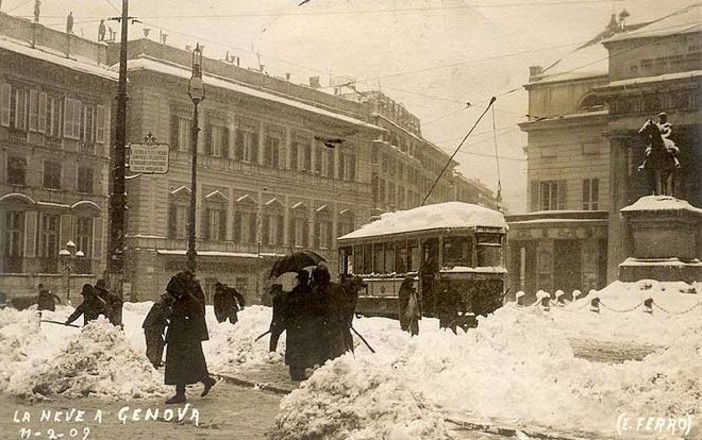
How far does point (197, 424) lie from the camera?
22.9ft

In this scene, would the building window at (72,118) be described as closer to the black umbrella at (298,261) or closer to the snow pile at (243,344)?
the snow pile at (243,344)

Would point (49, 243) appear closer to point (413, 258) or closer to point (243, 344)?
point (243, 344)

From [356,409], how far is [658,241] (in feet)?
24.1

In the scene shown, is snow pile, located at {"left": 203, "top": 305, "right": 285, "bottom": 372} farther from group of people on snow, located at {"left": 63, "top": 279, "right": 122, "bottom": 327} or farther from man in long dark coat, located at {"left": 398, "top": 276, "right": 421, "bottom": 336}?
man in long dark coat, located at {"left": 398, "top": 276, "right": 421, "bottom": 336}

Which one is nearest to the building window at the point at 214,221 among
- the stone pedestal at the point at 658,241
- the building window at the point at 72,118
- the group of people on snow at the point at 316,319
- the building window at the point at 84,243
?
the group of people on snow at the point at 316,319

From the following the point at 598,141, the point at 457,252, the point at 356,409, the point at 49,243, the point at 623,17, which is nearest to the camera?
the point at 356,409

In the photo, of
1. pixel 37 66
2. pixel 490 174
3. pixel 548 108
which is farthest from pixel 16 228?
pixel 548 108

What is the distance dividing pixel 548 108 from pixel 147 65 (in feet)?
14.7

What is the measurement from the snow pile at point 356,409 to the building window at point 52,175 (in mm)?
4745

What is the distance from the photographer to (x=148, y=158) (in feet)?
29.1

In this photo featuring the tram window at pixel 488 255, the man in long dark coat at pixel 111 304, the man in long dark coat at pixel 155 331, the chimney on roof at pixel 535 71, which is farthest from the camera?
the tram window at pixel 488 255

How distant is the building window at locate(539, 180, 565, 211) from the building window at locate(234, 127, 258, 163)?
11.0ft

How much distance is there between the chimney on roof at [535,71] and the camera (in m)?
8.05

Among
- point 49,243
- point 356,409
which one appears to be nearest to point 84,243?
point 49,243
